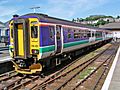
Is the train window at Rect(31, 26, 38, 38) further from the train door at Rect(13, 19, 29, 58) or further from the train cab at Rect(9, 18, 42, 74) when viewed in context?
the train door at Rect(13, 19, 29, 58)

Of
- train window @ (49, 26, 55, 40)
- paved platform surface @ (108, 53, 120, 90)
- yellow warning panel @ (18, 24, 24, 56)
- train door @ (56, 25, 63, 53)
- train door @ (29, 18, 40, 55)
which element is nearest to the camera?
paved platform surface @ (108, 53, 120, 90)

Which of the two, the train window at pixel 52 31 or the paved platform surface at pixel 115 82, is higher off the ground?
the train window at pixel 52 31

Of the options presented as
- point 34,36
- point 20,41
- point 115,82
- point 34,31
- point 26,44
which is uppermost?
point 34,31

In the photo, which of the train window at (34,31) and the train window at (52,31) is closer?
the train window at (34,31)

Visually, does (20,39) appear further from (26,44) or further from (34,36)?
(34,36)

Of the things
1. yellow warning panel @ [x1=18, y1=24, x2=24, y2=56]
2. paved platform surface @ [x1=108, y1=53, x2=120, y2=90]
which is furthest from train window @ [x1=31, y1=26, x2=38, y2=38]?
paved platform surface @ [x1=108, y1=53, x2=120, y2=90]

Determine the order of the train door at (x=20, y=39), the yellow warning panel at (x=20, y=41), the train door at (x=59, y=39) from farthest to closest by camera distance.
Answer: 1. the train door at (x=59, y=39)
2. the yellow warning panel at (x=20, y=41)
3. the train door at (x=20, y=39)

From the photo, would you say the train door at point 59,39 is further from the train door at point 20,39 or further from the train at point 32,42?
the train door at point 20,39

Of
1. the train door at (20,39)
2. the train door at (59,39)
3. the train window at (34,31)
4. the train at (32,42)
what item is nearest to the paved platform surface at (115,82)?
the train at (32,42)

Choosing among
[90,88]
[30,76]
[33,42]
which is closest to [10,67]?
[30,76]

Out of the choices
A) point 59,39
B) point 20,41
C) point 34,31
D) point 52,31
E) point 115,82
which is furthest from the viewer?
point 59,39

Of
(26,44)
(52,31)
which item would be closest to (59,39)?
(52,31)

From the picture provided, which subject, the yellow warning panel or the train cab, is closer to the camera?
the train cab

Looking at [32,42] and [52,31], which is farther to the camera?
[52,31]
